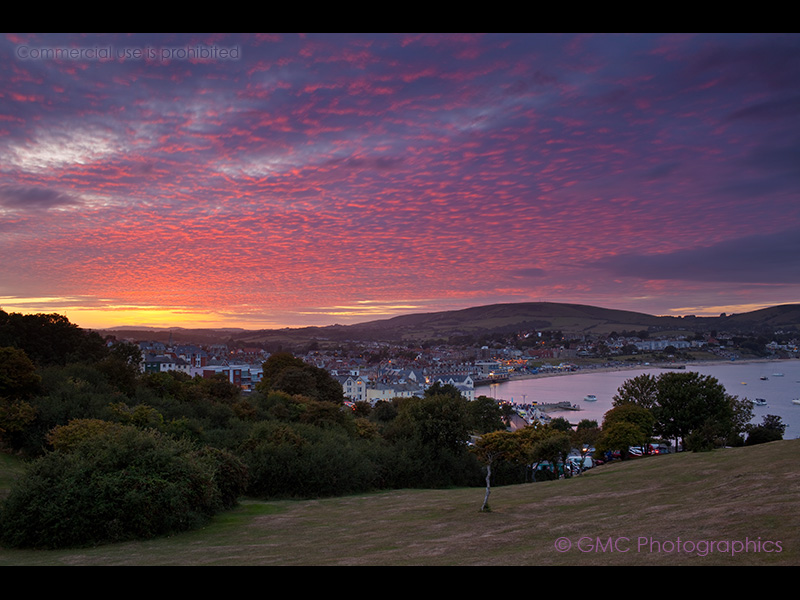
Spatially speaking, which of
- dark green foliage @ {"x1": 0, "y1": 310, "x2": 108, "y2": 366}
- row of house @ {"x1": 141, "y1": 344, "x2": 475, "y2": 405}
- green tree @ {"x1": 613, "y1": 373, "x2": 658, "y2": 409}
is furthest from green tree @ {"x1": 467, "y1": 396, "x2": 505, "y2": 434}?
row of house @ {"x1": 141, "y1": 344, "x2": 475, "y2": 405}

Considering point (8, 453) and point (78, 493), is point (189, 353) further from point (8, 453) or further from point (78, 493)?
point (78, 493)

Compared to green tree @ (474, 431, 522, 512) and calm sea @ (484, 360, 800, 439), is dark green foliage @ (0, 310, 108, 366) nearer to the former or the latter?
green tree @ (474, 431, 522, 512)

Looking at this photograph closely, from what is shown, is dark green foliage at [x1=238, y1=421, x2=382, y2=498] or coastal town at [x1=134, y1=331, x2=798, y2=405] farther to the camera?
coastal town at [x1=134, y1=331, x2=798, y2=405]

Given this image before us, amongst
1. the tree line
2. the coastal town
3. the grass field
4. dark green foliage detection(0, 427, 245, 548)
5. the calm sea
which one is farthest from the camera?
the coastal town

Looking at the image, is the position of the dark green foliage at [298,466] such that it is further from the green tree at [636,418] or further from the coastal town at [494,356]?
the coastal town at [494,356]

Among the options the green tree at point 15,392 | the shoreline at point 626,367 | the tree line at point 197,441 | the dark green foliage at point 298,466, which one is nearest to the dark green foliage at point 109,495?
the tree line at point 197,441

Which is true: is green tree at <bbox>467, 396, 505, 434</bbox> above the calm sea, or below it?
above
